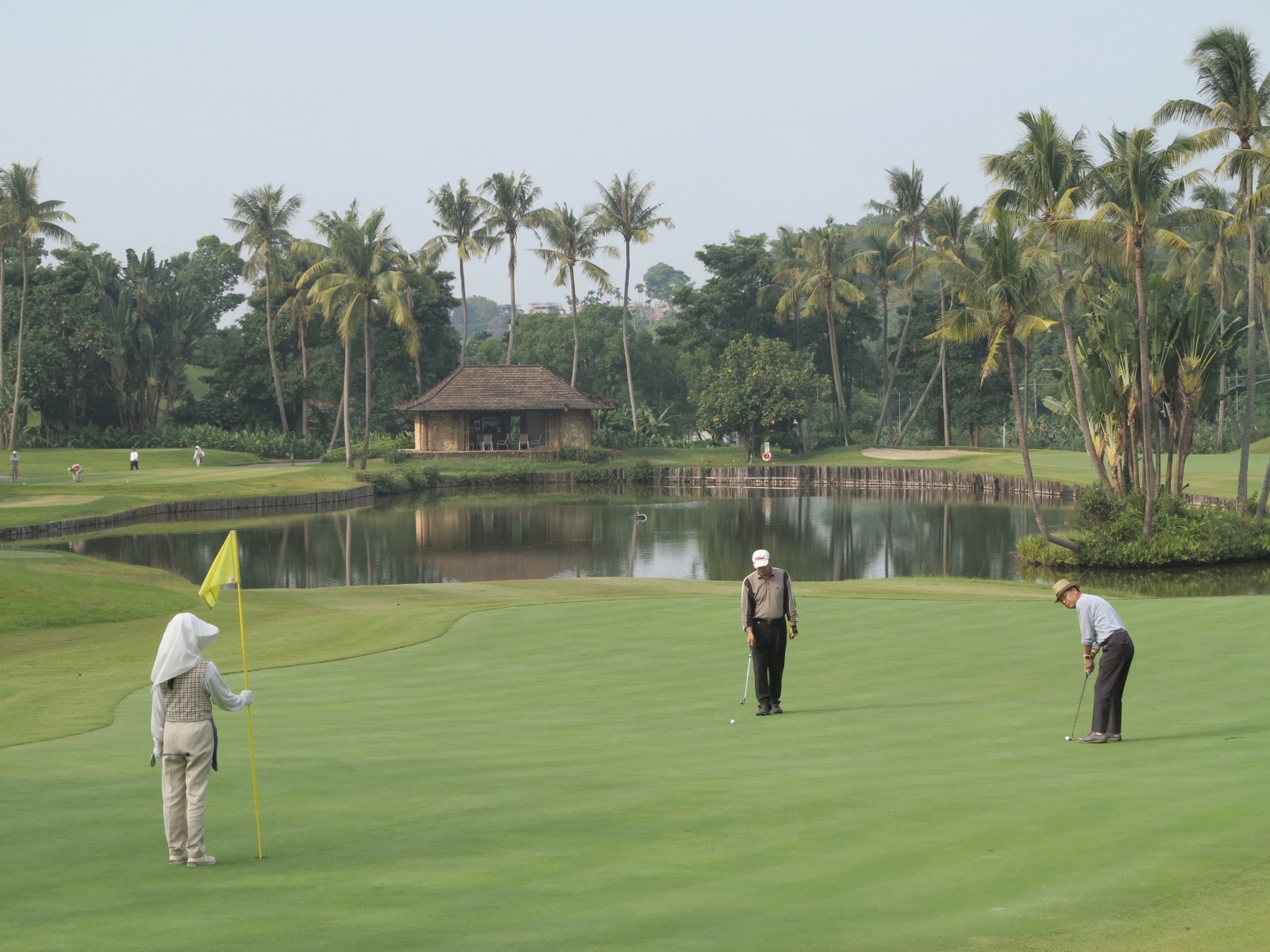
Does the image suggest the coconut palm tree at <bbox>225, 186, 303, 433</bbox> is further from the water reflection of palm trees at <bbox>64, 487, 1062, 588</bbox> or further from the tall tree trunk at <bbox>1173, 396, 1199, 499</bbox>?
the tall tree trunk at <bbox>1173, 396, 1199, 499</bbox>

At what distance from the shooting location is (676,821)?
989cm

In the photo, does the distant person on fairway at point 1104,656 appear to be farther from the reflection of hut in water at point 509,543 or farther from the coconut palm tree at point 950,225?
the coconut palm tree at point 950,225

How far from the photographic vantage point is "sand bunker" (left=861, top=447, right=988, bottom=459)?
291ft

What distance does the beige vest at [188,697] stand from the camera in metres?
9.02

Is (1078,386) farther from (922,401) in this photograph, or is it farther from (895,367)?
(895,367)

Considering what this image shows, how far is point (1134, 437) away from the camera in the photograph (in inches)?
1810

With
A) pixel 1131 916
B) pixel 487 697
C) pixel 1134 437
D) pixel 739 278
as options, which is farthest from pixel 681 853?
pixel 739 278

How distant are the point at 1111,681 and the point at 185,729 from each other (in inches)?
348

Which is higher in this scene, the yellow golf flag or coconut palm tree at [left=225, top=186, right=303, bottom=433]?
coconut palm tree at [left=225, top=186, right=303, bottom=433]

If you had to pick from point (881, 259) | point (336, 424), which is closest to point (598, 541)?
point (336, 424)

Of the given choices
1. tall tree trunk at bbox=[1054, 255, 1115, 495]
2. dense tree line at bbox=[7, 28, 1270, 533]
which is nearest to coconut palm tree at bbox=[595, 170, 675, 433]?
dense tree line at bbox=[7, 28, 1270, 533]

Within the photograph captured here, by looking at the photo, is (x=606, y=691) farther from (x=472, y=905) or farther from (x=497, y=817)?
(x=472, y=905)

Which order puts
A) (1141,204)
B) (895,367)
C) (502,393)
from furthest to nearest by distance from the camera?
(895,367), (502,393), (1141,204)

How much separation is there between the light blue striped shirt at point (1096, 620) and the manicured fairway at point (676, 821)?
1.10 metres
